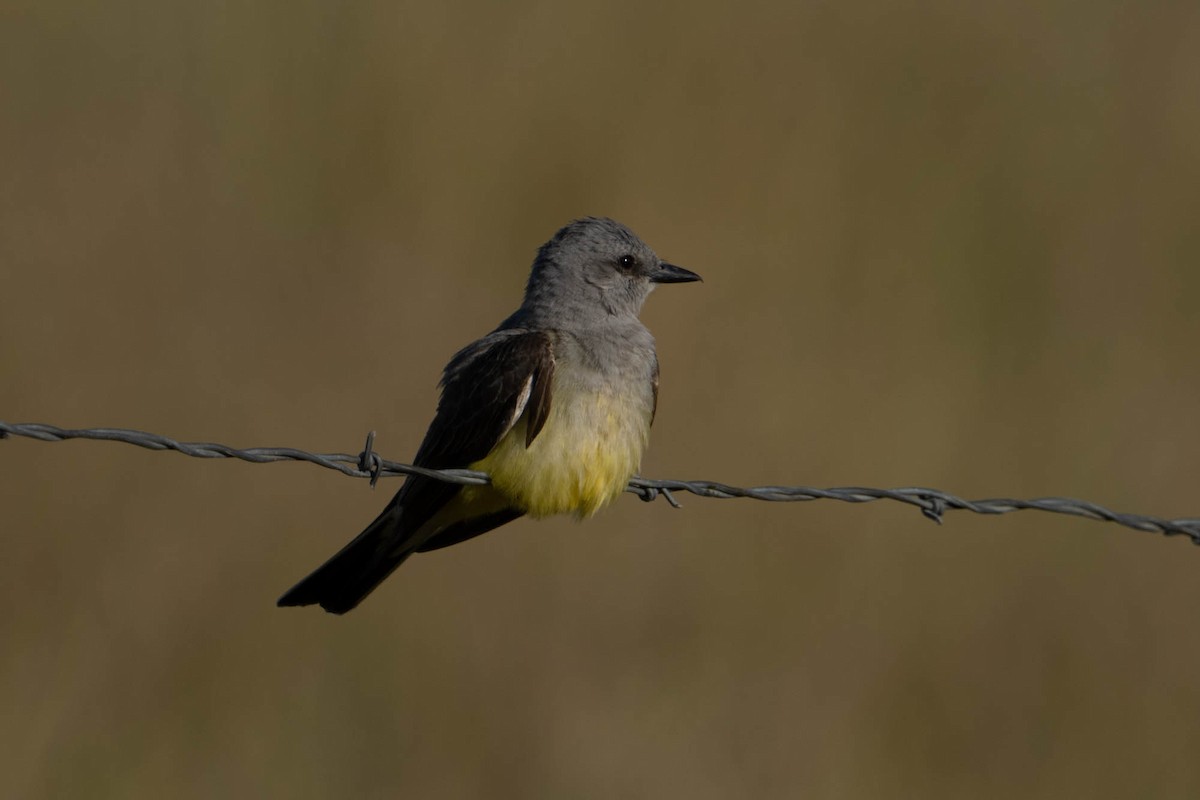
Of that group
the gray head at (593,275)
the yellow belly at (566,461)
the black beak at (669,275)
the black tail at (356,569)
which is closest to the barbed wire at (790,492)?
the yellow belly at (566,461)

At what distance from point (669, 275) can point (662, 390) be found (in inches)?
87.5

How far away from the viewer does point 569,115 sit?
9.88m

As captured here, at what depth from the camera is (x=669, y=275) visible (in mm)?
6445

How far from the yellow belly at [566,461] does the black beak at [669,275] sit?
4.05ft

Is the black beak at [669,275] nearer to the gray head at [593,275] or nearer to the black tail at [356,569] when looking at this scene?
the gray head at [593,275]

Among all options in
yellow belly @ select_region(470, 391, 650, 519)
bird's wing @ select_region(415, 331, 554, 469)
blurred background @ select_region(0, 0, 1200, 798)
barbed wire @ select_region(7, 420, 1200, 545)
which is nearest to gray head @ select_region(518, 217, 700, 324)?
bird's wing @ select_region(415, 331, 554, 469)

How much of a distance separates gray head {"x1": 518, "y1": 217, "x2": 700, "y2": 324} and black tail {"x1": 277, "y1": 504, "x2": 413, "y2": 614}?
109cm

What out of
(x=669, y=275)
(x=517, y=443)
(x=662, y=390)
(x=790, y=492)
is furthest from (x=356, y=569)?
(x=662, y=390)

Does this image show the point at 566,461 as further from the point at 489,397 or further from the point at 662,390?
the point at 662,390

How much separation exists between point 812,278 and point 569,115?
1900 mm

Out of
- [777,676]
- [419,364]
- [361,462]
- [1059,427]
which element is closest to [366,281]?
[419,364]

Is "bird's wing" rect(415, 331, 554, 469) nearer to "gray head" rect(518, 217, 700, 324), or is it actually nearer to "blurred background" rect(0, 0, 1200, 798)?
"gray head" rect(518, 217, 700, 324)

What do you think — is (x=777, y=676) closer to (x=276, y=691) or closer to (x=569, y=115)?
(x=276, y=691)

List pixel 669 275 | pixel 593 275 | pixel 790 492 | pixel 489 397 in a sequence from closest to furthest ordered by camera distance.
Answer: pixel 790 492 → pixel 489 397 → pixel 593 275 → pixel 669 275
